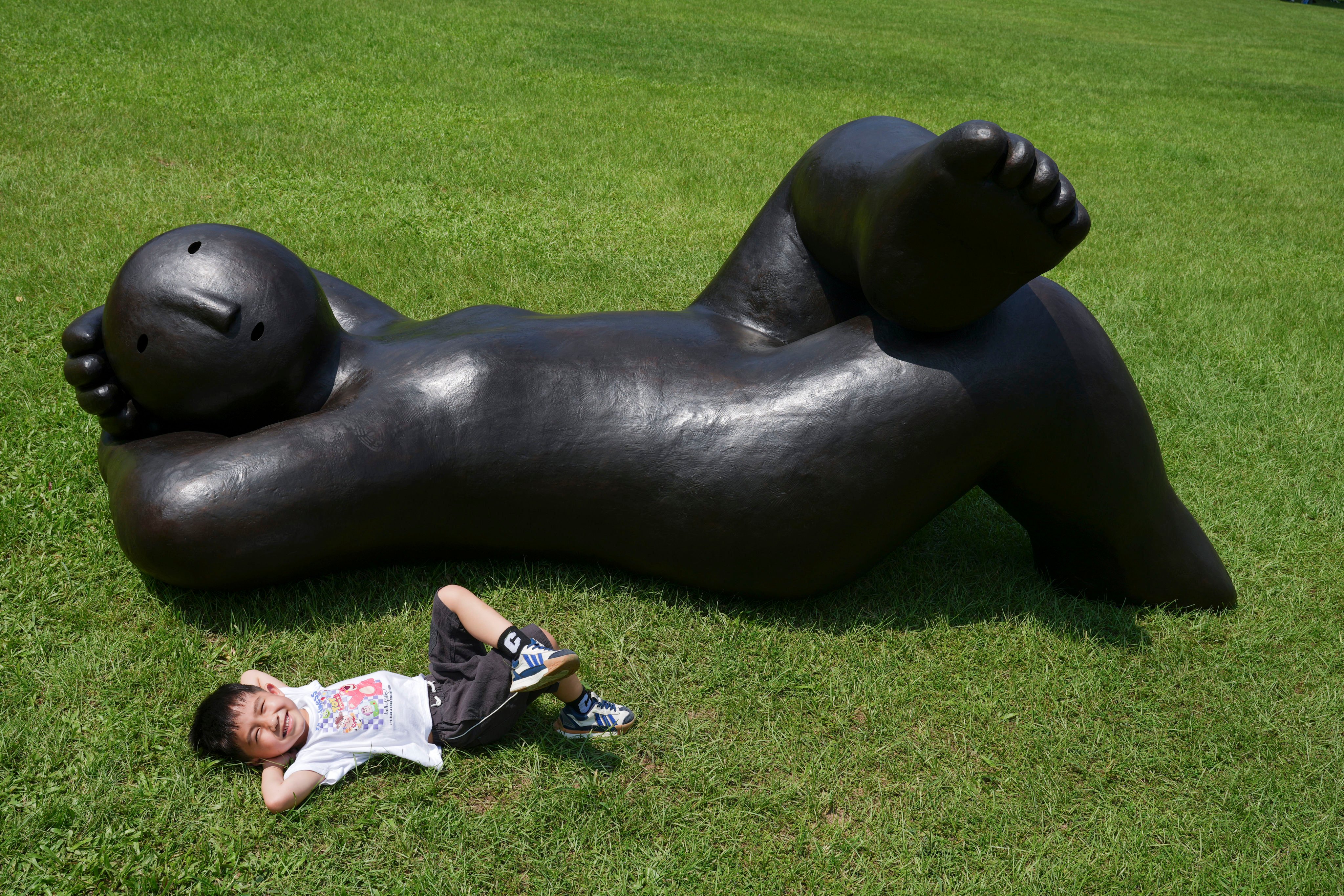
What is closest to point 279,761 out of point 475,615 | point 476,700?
point 476,700

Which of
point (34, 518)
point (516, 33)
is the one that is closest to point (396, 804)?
point (34, 518)

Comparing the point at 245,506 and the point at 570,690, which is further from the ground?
the point at 245,506

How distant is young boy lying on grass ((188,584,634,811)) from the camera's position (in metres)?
2.92

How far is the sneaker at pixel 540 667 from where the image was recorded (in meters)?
2.91

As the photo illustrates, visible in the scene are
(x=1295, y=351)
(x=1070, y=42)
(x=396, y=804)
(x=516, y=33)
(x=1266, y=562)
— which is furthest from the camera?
(x=1070, y=42)

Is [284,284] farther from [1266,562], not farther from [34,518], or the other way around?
[1266,562]

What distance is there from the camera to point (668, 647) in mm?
3549

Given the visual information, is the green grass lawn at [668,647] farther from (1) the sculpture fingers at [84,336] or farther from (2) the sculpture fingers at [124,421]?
(1) the sculpture fingers at [84,336]

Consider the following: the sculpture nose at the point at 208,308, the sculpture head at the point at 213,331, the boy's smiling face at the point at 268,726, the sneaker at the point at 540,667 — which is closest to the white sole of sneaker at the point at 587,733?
the sneaker at the point at 540,667

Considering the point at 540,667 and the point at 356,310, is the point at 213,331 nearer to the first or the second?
the point at 356,310

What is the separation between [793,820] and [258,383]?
2.27 meters

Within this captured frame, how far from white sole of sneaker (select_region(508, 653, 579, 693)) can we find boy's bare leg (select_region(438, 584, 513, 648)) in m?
0.21

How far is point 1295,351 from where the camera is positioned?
6.50 meters

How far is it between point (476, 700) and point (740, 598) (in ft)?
3.73
